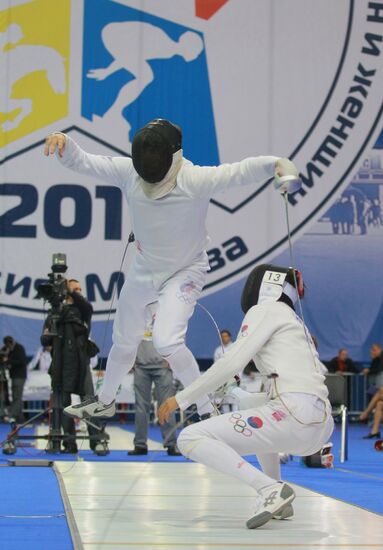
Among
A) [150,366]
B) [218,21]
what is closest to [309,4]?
[218,21]

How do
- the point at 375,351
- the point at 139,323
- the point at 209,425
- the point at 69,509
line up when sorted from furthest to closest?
the point at 375,351
the point at 139,323
the point at 69,509
the point at 209,425

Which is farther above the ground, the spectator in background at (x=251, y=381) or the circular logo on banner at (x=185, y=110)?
the circular logo on banner at (x=185, y=110)

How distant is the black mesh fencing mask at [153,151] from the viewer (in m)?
4.36

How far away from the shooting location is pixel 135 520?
4113 mm

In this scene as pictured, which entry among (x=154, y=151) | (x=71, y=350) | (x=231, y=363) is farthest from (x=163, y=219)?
(x=71, y=350)

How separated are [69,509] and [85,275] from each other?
31.2 ft

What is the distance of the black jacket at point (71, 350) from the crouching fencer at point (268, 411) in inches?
175

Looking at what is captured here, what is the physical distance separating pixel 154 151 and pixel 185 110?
979 cm

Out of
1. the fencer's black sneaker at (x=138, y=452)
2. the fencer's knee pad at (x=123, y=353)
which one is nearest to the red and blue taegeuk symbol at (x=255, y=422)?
the fencer's knee pad at (x=123, y=353)

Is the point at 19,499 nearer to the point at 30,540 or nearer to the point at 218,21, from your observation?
the point at 30,540

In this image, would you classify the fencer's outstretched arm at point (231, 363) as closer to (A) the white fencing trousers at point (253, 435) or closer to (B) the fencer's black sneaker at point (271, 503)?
(A) the white fencing trousers at point (253, 435)

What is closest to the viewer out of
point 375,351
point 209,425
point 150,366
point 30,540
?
point 30,540

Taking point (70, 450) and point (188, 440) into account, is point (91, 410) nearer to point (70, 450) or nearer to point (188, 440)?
point (188, 440)

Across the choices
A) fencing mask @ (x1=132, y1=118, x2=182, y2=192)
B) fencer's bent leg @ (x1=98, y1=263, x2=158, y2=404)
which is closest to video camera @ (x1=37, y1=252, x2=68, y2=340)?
fencer's bent leg @ (x1=98, y1=263, x2=158, y2=404)
